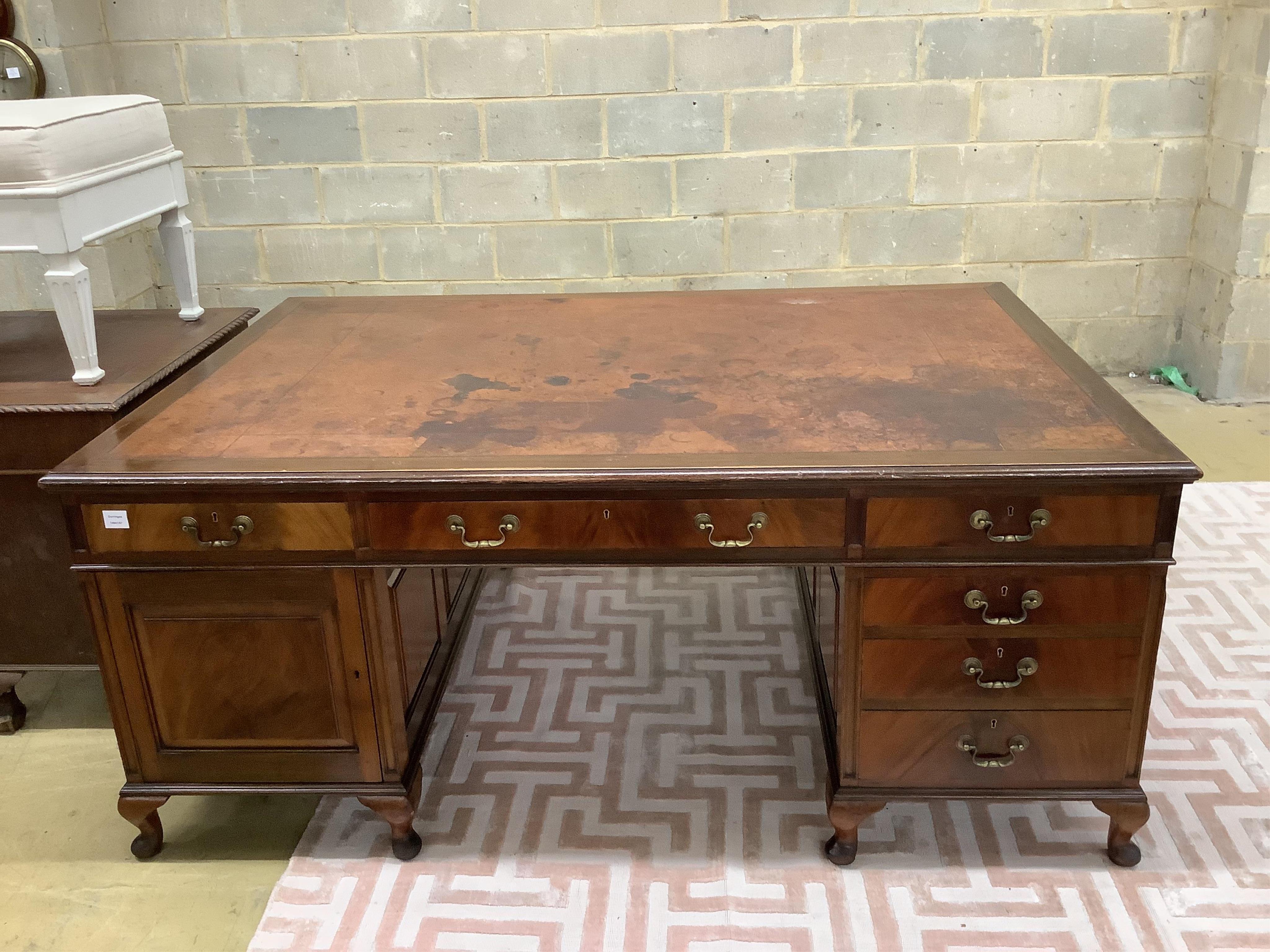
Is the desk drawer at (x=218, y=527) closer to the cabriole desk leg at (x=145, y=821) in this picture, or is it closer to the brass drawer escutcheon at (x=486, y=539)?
the brass drawer escutcheon at (x=486, y=539)

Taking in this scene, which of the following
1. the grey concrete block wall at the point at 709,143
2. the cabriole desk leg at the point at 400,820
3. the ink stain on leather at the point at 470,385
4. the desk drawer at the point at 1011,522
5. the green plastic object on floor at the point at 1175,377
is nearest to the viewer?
the desk drawer at the point at 1011,522

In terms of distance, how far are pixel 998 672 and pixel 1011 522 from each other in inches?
10.8

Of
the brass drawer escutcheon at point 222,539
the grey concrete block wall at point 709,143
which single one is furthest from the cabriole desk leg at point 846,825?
the grey concrete block wall at point 709,143

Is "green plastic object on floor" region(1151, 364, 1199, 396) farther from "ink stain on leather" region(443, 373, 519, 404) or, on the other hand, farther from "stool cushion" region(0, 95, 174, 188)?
"stool cushion" region(0, 95, 174, 188)

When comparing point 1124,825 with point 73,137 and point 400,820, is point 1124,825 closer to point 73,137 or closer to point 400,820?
point 400,820

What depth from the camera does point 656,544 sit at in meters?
1.68

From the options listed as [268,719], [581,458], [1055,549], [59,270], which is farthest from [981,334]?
[59,270]

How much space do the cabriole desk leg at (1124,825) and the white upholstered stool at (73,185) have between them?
205cm

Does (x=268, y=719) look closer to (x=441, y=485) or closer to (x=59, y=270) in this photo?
→ (x=441, y=485)

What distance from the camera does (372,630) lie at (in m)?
1.75

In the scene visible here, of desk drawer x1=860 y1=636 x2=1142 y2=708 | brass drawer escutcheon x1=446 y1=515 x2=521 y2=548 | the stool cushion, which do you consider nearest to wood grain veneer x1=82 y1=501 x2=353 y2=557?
brass drawer escutcheon x1=446 y1=515 x2=521 y2=548

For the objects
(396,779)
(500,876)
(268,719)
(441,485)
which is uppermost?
(441,485)

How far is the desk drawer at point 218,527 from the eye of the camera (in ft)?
5.50

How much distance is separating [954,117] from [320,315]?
2.37 metres
